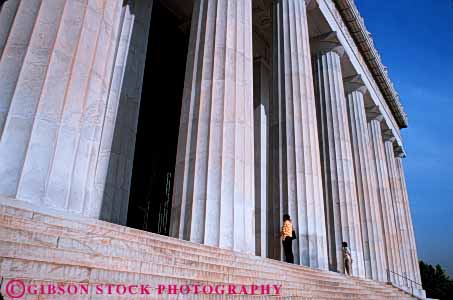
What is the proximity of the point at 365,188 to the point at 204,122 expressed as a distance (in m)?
25.9

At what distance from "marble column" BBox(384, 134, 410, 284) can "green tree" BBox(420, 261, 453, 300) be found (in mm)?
63100

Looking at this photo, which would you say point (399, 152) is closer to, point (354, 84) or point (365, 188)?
point (354, 84)

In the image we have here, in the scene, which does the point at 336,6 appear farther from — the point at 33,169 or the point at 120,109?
the point at 33,169

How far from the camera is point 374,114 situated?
47750 mm

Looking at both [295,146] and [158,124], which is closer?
[295,146]

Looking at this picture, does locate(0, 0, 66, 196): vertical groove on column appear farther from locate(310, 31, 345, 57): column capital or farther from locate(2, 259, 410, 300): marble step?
locate(310, 31, 345, 57): column capital

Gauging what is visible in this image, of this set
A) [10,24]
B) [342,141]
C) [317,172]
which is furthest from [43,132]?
[342,141]

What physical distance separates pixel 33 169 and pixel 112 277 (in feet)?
14.5

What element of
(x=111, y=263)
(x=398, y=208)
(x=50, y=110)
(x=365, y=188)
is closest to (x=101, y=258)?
(x=111, y=263)

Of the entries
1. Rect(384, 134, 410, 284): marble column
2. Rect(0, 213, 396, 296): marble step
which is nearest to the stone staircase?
Rect(0, 213, 396, 296): marble step

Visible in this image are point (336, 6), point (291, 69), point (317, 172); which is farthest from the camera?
point (336, 6)

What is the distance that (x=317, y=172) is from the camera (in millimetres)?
23562

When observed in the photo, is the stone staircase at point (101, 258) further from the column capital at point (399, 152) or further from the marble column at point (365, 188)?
the column capital at point (399, 152)

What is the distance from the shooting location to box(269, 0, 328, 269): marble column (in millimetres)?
21812
